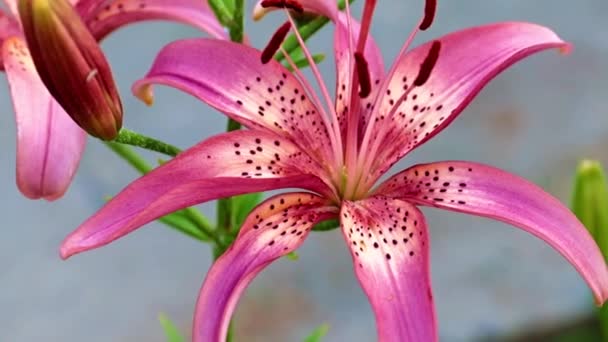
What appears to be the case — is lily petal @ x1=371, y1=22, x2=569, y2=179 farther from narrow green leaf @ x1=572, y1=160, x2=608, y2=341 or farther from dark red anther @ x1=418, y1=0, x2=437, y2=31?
narrow green leaf @ x1=572, y1=160, x2=608, y2=341

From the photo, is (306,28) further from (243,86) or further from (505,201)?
(505,201)

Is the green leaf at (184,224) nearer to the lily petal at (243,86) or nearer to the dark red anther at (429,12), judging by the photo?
the lily petal at (243,86)

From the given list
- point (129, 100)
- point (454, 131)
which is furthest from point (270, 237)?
point (454, 131)

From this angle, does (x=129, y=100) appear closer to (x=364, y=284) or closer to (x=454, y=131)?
(x=454, y=131)

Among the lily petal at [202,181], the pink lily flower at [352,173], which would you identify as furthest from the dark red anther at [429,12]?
the lily petal at [202,181]

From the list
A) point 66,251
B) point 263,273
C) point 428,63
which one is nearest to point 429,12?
point 428,63

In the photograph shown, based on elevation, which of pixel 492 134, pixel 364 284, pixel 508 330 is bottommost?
pixel 508 330

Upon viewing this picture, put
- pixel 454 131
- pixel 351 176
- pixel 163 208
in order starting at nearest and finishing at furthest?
pixel 163 208 < pixel 351 176 < pixel 454 131

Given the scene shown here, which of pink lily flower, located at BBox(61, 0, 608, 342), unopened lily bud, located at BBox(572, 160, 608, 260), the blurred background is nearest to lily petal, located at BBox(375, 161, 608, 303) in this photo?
pink lily flower, located at BBox(61, 0, 608, 342)
